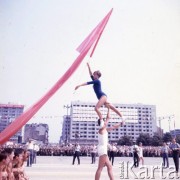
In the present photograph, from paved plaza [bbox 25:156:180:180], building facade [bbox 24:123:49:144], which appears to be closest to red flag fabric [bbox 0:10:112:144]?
paved plaza [bbox 25:156:180:180]

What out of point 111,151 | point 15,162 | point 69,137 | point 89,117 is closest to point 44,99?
point 15,162

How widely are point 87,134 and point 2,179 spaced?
126211mm

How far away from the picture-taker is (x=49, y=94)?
5984 mm

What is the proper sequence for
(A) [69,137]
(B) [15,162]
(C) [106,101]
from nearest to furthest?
(C) [106,101], (B) [15,162], (A) [69,137]

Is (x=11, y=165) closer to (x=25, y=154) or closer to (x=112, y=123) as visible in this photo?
(x=25, y=154)

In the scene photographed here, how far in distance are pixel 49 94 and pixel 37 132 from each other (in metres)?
127

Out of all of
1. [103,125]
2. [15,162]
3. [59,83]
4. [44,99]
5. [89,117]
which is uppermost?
[89,117]

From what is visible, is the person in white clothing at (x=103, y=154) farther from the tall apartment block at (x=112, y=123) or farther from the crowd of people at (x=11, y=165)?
the tall apartment block at (x=112, y=123)

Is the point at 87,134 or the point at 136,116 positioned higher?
the point at 136,116

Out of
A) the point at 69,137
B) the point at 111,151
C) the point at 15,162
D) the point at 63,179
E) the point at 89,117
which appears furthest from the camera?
the point at 69,137

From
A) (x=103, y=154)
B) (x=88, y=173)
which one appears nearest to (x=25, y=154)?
(x=103, y=154)

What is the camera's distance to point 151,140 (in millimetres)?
98750

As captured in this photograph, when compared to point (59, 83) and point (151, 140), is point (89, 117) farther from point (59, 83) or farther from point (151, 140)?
point (59, 83)

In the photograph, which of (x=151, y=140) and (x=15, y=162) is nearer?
(x=15, y=162)
